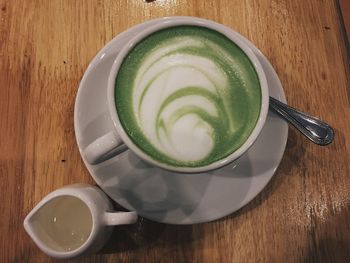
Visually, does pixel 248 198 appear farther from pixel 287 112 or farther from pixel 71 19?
pixel 71 19

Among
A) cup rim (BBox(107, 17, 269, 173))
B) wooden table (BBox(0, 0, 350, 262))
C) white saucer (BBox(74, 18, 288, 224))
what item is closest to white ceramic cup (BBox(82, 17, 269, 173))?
cup rim (BBox(107, 17, 269, 173))

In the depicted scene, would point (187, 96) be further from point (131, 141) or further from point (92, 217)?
point (92, 217)

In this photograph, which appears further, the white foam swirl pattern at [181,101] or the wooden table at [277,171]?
the wooden table at [277,171]

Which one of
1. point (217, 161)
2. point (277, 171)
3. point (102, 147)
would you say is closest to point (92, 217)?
point (102, 147)

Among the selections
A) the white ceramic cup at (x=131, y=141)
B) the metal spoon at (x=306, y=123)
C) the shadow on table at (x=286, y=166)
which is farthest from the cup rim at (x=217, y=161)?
the shadow on table at (x=286, y=166)

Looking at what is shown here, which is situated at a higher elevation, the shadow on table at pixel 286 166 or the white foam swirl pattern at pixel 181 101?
the white foam swirl pattern at pixel 181 101

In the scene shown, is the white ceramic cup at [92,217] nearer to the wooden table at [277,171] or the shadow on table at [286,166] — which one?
the wooden table at [277,171]
